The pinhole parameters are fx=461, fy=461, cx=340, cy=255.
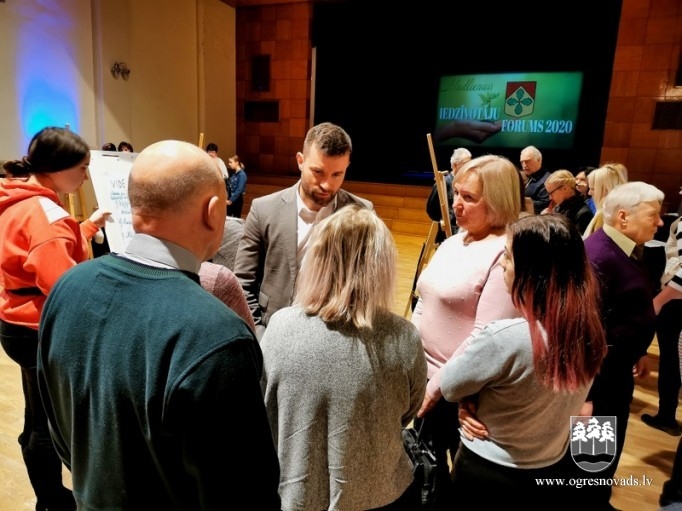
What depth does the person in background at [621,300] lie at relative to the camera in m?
1.77

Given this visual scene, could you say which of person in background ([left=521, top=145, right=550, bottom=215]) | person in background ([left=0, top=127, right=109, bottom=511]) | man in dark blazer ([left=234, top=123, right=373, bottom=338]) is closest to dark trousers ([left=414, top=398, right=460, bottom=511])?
man in dark blazer ([left=234, top=123, right=373, bottom=338])

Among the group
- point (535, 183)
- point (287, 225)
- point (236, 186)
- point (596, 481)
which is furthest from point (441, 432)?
point (236, 186)

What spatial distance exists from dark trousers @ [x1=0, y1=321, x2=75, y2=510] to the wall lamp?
28.1 ft

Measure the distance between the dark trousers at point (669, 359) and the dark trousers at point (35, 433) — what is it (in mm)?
3254

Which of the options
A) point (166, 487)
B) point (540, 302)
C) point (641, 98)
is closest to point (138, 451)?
point (166, 487)

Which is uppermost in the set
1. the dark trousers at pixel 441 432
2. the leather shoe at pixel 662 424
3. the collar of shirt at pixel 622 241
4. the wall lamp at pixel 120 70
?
the wall lamp at pixel 120 70

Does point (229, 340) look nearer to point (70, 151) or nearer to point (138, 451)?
point (138, 451)

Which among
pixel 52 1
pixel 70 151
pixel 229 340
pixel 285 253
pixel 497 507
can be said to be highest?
pixel 52 1

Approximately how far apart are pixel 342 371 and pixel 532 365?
51 cm

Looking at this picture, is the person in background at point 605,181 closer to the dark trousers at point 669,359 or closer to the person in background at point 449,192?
the dark trousers at point 669,359

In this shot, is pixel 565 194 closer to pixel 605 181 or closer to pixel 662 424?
pixel 605 181

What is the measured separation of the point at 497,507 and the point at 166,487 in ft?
3.40

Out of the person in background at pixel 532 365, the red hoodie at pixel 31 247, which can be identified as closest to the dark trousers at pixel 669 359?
the person in background at pixel 532 365

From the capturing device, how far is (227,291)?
1.24 meters
